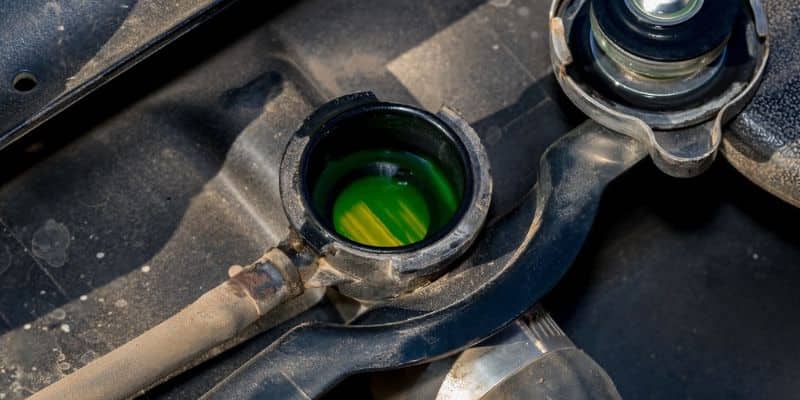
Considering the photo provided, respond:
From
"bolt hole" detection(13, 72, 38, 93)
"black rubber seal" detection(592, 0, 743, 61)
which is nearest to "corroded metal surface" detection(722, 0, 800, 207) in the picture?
"black rubber seal" detection(592, 0, 743, 61)

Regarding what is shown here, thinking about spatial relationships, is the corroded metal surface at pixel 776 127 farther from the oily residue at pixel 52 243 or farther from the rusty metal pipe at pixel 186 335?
the oily residue at pixel 52 243

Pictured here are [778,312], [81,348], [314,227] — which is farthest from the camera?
[778,312]

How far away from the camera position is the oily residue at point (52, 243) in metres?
1.01

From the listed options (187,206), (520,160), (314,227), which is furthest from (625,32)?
(187,206)

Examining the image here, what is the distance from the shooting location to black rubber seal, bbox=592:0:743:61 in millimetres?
900

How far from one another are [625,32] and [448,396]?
1.16 ft

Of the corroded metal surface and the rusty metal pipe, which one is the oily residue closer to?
the rusty metal pipe

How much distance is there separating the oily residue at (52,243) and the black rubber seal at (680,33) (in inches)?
21.9

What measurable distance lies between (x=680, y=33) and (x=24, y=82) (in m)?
0.57

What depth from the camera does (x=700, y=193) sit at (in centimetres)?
112

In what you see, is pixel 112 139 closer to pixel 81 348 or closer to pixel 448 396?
pixel 81 348

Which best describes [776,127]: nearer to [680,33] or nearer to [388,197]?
[680,33]

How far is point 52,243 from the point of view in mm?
1020

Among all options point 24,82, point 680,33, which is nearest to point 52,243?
point 24,82
